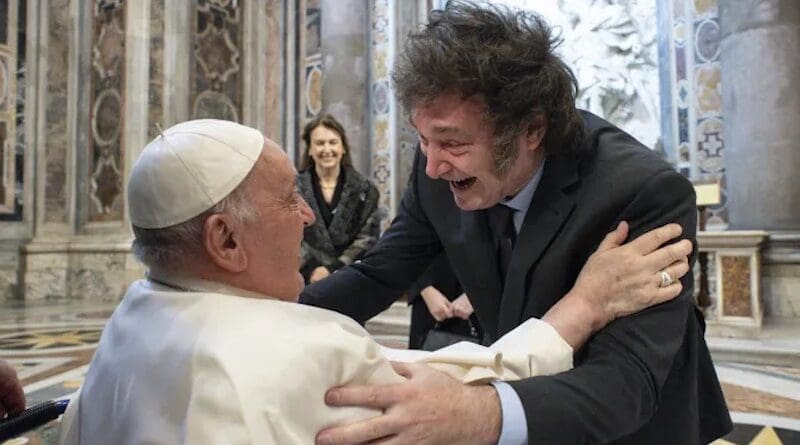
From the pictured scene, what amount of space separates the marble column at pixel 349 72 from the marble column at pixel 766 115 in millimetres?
4240

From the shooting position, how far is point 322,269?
3.81m

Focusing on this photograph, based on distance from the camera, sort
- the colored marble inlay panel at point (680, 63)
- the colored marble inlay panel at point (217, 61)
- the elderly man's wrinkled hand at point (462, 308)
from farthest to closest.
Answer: the colored marble inlay panel at point (217, 61) → the colored marble inlay panel at point (680, 63) → the elderly man's wrinkled hand at point (462, 308)

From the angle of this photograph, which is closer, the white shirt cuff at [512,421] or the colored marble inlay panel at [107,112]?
the white shirt cuff at [512,421]

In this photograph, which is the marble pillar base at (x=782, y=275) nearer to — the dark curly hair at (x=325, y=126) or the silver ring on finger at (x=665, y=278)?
the dark curly hair at (x=325, y=126)

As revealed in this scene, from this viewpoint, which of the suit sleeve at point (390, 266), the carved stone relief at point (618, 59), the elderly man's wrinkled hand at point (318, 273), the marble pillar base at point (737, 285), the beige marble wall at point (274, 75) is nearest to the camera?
the suit sleeve at point (390, 266)

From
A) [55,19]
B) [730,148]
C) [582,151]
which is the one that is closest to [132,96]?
[55,19]

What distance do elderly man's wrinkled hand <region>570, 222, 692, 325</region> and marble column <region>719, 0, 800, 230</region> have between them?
5356mm

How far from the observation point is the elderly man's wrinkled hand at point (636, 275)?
1331 millimetres

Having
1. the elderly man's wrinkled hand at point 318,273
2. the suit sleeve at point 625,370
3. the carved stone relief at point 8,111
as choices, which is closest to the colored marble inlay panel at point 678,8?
the elderly man's wrinkled hand at point 318,273

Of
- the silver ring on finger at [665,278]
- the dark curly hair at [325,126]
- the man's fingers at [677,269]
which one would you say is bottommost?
the silver ring on finger at [665,278]

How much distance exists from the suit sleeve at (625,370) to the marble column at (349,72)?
709 cm

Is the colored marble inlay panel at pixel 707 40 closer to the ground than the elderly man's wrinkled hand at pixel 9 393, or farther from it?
farther from it

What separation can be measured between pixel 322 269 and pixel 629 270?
264 cm

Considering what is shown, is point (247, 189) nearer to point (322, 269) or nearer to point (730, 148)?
point (322, 269)
